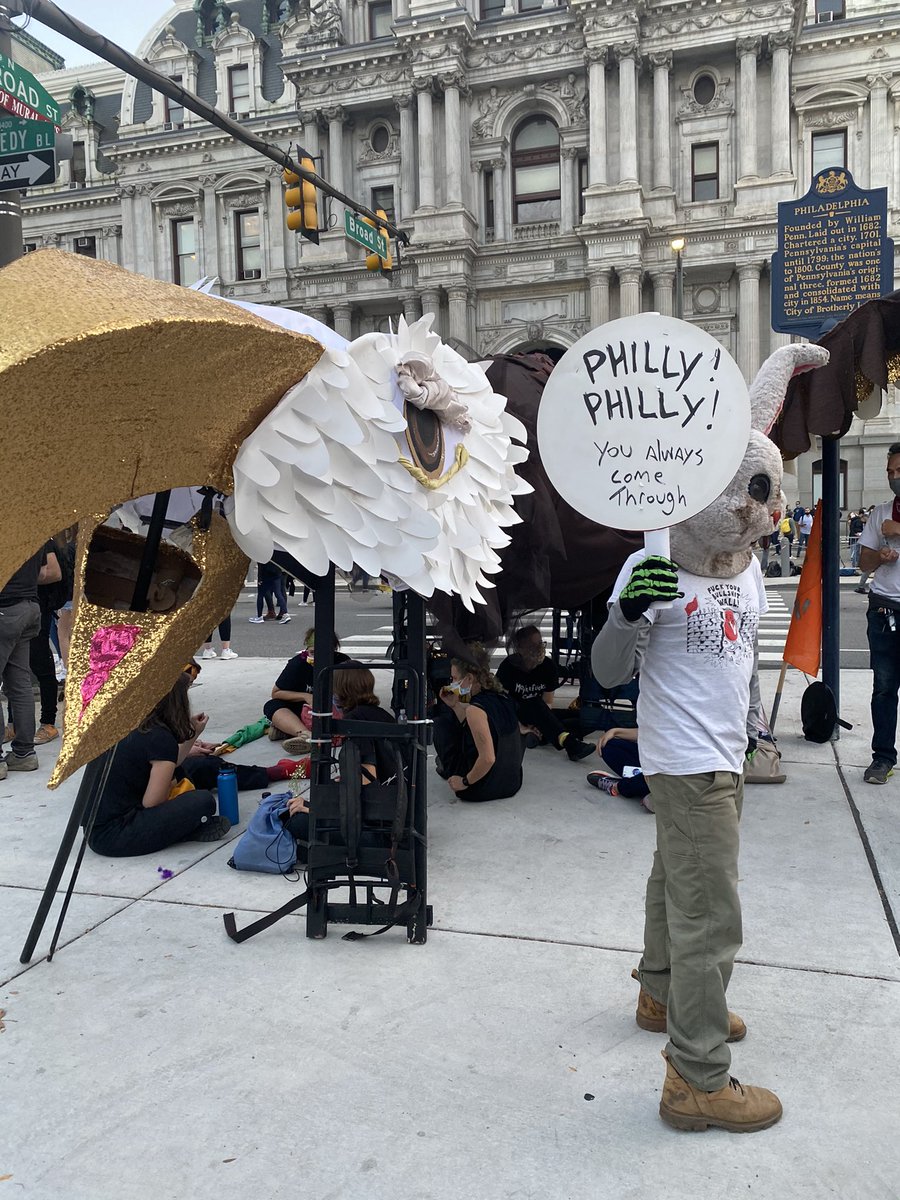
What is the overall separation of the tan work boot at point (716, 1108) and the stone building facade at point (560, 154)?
3137 cm

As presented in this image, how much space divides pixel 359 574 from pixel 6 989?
7.01 ft

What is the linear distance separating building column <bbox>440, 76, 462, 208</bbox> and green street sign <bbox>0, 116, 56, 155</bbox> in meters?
30.6

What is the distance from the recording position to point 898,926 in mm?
3686

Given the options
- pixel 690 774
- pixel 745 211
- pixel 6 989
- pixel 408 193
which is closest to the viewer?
pixel 690 774

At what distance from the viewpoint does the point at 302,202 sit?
12.4 metres

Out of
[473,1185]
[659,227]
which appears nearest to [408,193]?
[659,227]

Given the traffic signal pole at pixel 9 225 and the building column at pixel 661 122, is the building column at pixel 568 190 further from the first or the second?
the traffic signal pole at pixel 9 225

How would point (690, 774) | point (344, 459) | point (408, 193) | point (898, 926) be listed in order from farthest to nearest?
point (408, 193), point (898, 926), point (344, 459), point (690, 774)

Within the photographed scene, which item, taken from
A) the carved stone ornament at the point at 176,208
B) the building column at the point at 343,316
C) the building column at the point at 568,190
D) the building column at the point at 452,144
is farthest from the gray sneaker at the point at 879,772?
the carved stone ornament at the point at 176,208

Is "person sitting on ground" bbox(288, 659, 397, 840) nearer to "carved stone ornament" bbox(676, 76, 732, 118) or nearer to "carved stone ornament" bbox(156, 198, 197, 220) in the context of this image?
"carved stone ornament" bbox(676, 76, 732, 118)

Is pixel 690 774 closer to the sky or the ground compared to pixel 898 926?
closer to the sky

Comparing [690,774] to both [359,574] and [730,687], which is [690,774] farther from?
[359,574]

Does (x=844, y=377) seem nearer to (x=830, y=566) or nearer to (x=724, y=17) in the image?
(x=830, y=566)

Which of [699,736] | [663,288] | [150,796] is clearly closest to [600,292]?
[663,288]
